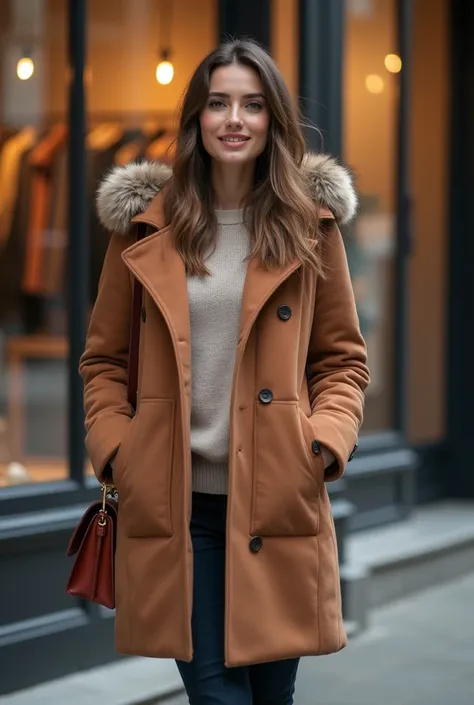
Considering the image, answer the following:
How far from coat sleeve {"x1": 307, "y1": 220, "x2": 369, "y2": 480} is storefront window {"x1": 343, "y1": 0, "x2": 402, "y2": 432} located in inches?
163

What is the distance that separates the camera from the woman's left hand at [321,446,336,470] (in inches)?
129

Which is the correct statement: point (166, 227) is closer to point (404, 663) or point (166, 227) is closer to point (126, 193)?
point (126, 193)

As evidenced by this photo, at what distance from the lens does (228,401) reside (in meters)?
3.25

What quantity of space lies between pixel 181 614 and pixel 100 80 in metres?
4.20

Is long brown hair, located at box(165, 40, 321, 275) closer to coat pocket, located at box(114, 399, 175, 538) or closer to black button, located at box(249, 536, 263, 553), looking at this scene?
coat pocket, located at box(114, 399, 175, 538)

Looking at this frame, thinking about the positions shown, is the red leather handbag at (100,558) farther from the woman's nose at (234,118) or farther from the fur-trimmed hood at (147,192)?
the woman's nose at (234,118)

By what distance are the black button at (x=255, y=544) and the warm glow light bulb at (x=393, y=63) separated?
5251 mm

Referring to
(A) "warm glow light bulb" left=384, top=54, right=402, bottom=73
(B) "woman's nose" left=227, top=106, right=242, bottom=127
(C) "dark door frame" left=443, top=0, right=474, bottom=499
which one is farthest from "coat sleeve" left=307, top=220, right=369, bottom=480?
(C) "dark door frame" left=443, top=0, right=474, bottom=499

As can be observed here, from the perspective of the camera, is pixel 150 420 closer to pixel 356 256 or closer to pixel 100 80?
pixel 100 80

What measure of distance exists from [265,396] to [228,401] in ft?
0.31

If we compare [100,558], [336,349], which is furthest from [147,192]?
[100,558]

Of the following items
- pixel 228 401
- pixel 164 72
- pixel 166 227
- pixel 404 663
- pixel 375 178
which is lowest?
pixel 404 663

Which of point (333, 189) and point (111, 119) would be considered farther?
point (111, 119)

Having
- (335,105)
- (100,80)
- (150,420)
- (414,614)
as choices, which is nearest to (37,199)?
(100,80)
